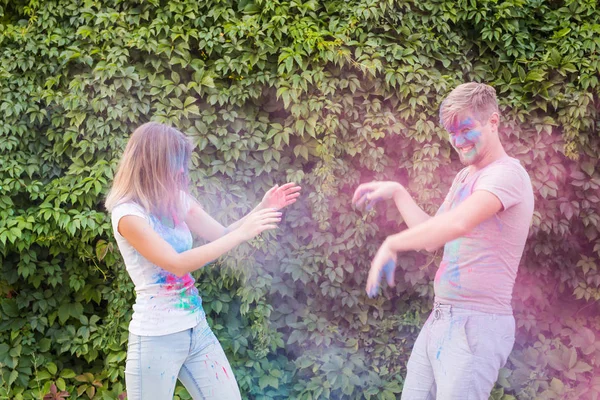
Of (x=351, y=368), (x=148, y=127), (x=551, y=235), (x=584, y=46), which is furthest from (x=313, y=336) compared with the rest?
(x=584, y=46)

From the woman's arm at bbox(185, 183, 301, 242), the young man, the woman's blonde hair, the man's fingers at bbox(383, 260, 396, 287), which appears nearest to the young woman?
the woman's blonde hair

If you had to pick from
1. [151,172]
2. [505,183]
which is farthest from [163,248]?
[505,183]

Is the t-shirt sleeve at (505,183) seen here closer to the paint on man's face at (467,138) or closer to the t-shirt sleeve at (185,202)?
the paint on man's face at (467,138)

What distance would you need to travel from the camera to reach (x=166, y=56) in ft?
13.8

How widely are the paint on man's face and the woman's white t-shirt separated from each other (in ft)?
4.04

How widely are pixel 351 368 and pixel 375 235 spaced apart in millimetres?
935

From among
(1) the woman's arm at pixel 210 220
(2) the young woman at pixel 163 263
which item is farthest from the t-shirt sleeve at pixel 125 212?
(1) the woman's arm at pixel 210 220

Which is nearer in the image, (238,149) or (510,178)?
(510,178)

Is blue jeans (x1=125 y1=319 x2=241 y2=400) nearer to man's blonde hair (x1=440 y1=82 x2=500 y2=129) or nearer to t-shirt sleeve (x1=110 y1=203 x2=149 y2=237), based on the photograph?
t-shirt sleeve (x1=110 y1=203 x2=149 y2=237)

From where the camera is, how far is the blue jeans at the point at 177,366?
252cm

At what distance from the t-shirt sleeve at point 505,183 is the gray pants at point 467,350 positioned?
45 cm

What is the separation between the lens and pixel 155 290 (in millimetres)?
2559

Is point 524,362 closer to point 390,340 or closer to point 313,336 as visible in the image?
point 390,340

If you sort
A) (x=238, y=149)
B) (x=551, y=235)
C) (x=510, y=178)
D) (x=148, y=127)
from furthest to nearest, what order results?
1. (x=551, y=235)
2. (x=238, y=149)
3. (x=148, y=127)
4. (x=510, y=178)
